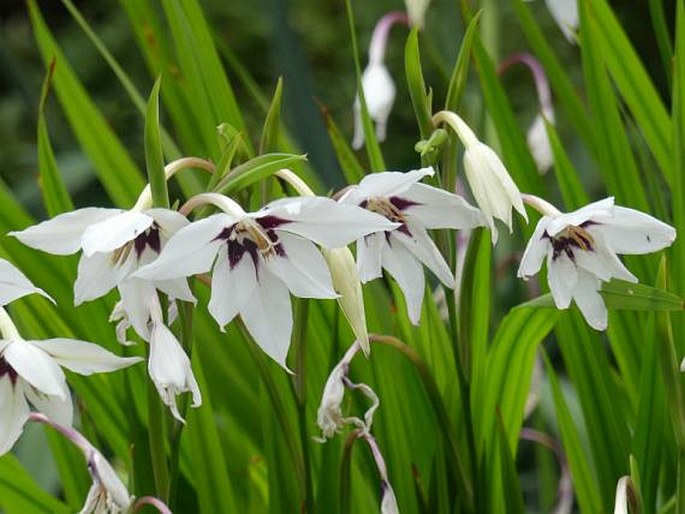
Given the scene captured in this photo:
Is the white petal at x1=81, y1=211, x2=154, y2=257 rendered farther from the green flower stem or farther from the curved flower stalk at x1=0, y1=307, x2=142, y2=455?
the green flower stem

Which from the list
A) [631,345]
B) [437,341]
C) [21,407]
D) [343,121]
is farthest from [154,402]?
[343,121]

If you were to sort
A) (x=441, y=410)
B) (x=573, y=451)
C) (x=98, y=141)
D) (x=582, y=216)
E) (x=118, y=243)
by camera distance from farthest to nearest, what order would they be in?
1. (x=98, y=141)
2. (x=573, y=451)
3. (x=441, y=410)
4. (x=582, y=216)
5. (x=118, y=243)

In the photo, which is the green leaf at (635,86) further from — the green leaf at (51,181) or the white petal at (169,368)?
the white petal at (169,368)

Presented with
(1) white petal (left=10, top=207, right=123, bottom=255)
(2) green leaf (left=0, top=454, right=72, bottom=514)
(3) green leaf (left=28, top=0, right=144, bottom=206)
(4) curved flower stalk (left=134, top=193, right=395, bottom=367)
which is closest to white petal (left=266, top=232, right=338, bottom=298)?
(4) curved flower stalk (left=134, top=193, right=395, bottom=367)

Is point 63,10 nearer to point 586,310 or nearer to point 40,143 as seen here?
point 40,143

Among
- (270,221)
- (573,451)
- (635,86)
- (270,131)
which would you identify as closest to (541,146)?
(635,86)

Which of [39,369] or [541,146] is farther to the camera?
[541,146]

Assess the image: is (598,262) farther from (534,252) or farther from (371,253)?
(371,253)

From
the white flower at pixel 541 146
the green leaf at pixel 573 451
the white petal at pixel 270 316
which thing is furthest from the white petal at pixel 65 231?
the white flower at pixel 541 146
